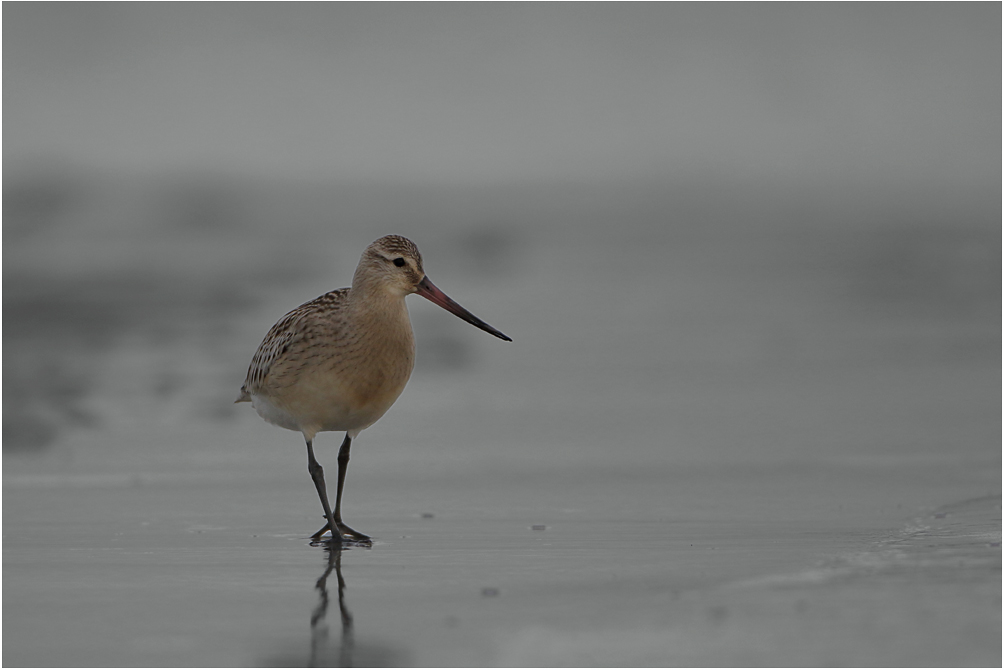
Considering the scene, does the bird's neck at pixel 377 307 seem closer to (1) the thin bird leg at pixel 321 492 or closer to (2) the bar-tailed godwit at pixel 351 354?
(2) the bar-tailed godwit at pixel 351 354

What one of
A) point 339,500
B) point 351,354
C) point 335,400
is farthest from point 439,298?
point 339,500

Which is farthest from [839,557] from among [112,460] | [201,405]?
[201,405]

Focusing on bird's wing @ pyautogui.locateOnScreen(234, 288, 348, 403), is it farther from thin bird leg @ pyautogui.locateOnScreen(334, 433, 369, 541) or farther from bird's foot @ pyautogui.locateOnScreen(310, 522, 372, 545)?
bird's foot @ pyautogui.locateOnScreen(310, 522, 372, 545)

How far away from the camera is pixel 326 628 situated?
4.23 meters

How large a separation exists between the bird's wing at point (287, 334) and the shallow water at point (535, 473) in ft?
1.93

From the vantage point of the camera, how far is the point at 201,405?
29.3 feet

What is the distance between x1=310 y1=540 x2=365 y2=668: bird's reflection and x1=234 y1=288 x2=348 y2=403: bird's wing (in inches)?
48.8

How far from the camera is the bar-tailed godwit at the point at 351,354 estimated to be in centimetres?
597

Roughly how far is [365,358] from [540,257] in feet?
37.8

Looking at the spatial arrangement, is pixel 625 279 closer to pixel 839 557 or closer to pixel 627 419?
pixel 627 419

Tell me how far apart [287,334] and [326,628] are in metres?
2.20

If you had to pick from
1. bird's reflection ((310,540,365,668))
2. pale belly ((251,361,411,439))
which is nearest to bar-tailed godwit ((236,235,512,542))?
pale belly ((251,361,411,439))

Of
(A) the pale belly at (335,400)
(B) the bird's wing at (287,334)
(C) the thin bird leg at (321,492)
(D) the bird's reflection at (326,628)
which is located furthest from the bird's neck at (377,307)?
(D) the bird's reflection at (326,628)

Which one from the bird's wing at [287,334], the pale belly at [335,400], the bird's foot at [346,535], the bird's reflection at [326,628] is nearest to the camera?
the bird's reflection at [326,628]
